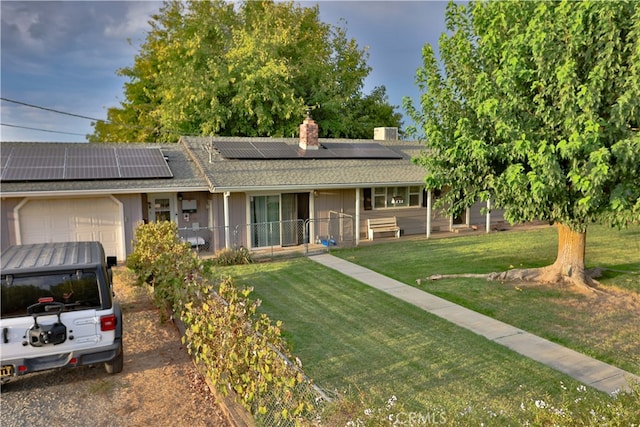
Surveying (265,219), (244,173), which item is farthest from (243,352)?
(265,219)

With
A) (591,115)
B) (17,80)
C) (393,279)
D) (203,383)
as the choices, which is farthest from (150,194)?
(591,115)

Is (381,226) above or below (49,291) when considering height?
below

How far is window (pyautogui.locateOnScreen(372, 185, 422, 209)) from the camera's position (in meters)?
17.6

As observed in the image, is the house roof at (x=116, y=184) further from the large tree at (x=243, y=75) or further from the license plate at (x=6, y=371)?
the large tree at (x=243, y=75)

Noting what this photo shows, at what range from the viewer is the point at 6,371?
5.11m

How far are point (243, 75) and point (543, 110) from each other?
63.5 feet

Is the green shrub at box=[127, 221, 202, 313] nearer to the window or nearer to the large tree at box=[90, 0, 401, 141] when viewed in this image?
the window

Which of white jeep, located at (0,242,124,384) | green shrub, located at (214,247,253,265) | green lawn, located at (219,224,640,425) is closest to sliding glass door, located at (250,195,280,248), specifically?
green shrub, located at (214,247,253,265)

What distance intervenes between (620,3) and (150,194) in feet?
44.2

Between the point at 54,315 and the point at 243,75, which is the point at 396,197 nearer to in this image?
the point at 243,75

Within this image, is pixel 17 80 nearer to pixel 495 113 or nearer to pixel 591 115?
pixel 495 113

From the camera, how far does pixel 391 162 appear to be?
747 inches

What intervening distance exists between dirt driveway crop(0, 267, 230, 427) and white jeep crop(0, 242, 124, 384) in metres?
0.41

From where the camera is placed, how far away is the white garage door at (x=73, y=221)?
12914 millimetres
